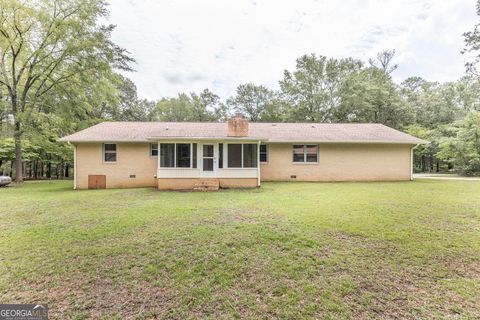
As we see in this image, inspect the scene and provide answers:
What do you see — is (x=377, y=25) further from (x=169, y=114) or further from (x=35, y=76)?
(x=169, y=114)

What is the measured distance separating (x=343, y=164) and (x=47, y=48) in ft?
68.6

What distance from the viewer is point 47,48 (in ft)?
53.1

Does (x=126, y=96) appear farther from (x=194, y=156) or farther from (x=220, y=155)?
(x=220, y=155)

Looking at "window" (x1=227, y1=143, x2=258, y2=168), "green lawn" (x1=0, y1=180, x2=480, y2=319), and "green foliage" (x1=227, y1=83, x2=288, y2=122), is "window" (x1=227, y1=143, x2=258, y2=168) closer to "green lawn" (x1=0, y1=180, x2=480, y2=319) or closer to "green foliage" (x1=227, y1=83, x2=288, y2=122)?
"green lawn" (x1=0, y1=180, x2=480, y2=319)

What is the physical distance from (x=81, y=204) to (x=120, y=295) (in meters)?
6.41

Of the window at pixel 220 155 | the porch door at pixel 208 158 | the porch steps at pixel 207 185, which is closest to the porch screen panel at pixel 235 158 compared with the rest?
the window at pixel 220 155

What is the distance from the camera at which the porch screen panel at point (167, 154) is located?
38.6 ft

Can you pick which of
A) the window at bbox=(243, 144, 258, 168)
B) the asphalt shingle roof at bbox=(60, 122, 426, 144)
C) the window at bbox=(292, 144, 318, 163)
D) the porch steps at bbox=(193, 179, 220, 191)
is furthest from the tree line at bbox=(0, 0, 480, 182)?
the porch steps at bbox=(193, 179, 220, 191)

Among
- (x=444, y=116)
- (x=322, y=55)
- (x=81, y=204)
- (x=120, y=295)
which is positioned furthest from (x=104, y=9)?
(x=444, y=116)

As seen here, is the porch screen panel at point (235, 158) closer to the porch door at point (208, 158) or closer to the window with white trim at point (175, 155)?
the porch door at point (208, 158)

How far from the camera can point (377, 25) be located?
577 inches

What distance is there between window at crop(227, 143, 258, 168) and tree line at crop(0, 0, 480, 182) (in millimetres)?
8544

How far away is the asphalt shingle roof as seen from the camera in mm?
13438

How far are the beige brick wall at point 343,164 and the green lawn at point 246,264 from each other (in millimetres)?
8068
